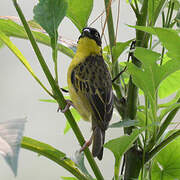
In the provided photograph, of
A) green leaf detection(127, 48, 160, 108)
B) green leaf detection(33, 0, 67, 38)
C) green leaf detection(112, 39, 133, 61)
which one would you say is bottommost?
green leaf detection(127, 48, 160, 108)

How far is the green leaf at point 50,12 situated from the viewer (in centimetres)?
40

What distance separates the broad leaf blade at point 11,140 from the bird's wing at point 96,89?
0.29 metres

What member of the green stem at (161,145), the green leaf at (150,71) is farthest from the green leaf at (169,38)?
the green stem at (161,145)

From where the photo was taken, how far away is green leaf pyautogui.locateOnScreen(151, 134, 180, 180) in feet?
1.85

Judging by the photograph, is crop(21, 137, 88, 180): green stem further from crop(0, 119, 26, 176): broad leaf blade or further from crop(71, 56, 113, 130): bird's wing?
crop(0, 119, 26, 176): broad leaf blade

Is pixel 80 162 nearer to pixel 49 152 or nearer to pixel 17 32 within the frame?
pixel 49 152

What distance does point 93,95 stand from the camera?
1.80 ft

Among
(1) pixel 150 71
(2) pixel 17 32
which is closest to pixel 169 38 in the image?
(1) pixel 150 71

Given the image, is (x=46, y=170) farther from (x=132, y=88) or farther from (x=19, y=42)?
(x=132, y=88)

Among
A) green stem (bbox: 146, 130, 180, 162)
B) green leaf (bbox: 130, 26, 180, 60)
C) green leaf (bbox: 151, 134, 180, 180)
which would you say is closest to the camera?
green leaf (bbox: 130, 26, 180, 60)

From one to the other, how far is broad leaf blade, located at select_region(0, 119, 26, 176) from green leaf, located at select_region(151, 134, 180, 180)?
0.37 metres

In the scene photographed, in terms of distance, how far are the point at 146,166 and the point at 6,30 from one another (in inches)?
12.3

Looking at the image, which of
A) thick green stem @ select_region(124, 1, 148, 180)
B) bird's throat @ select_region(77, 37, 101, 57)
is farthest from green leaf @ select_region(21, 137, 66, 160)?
bird's throat @ select_region(77, 37, 101, 57)

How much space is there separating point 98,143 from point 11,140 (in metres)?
0.29
